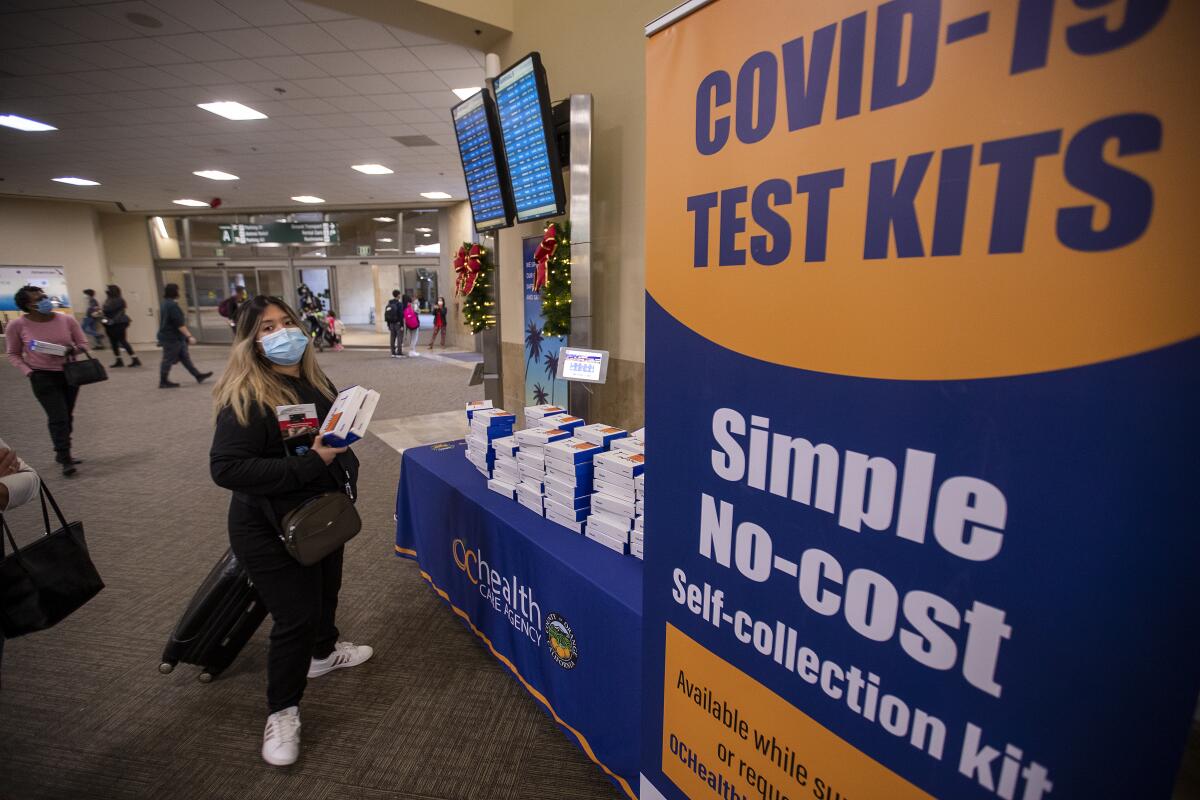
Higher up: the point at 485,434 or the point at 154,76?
the point at 154,76

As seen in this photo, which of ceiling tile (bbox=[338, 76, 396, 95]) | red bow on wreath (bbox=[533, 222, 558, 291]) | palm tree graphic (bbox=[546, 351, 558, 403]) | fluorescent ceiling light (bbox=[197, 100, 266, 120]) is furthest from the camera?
fluorescent ceiling light (bbox=[197, 100, 266, 120])

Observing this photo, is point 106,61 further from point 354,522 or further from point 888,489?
point 888,489

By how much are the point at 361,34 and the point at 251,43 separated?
1.04 m

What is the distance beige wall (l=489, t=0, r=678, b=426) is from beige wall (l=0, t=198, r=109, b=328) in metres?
15.9

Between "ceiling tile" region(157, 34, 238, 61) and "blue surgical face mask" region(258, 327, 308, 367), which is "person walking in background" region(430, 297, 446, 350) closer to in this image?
"ceiling tile" region(157, 34, 238, 61)

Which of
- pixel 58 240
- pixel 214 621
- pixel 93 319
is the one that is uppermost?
pixel 58 240

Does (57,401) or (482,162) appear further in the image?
(57,401)

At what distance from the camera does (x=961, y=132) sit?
2.00ft

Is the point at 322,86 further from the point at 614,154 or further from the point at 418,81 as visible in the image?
the point at 614,154

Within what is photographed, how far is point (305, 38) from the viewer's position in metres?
4.54

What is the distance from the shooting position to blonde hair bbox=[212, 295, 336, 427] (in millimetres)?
1599

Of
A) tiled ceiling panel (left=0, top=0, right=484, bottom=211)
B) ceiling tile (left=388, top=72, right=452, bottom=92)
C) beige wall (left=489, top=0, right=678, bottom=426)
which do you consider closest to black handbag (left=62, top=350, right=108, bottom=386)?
tiled ceiling panel (left=0, top=0, right=484, bottom=211)

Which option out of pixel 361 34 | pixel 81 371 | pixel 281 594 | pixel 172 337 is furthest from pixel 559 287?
pixel 172 337

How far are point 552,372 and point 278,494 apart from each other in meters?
2.06
